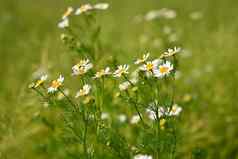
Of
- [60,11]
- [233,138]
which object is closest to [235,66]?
[233,138]

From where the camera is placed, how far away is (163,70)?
199 centimetres

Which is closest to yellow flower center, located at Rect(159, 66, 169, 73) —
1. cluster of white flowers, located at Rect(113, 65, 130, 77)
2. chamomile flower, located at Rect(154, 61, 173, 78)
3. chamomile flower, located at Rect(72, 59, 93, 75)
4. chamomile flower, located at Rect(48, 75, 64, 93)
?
chamomile flower, located at Rect(154, 61, 173, 78)

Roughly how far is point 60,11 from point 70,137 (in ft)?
16.2

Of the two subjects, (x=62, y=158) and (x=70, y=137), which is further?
(x=62, y=158)

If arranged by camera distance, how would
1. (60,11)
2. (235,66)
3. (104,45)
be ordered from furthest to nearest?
(60,11), (104,45), (235,66)

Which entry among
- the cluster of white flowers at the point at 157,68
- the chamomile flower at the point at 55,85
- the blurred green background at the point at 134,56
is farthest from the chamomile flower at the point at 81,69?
the blurred green background at the point at 134,56

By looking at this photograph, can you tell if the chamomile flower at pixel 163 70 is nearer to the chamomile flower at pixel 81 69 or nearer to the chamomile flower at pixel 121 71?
the chamomile flower at pixel 121 71

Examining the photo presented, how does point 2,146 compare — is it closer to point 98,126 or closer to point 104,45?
point 98,126

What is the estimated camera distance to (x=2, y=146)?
8.75ft

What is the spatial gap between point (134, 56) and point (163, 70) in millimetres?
2401

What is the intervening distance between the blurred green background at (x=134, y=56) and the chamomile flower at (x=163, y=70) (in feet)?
1.14

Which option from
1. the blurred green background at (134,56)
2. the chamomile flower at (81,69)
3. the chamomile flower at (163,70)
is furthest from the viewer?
the blurred green background at (134,56)

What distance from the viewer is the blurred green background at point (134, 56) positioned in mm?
3090

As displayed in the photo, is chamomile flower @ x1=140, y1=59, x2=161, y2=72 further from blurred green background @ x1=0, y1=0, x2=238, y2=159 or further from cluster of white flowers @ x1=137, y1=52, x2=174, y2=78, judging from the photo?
blurred green background @ x1=0, y1=0, x2=238, y2=159
